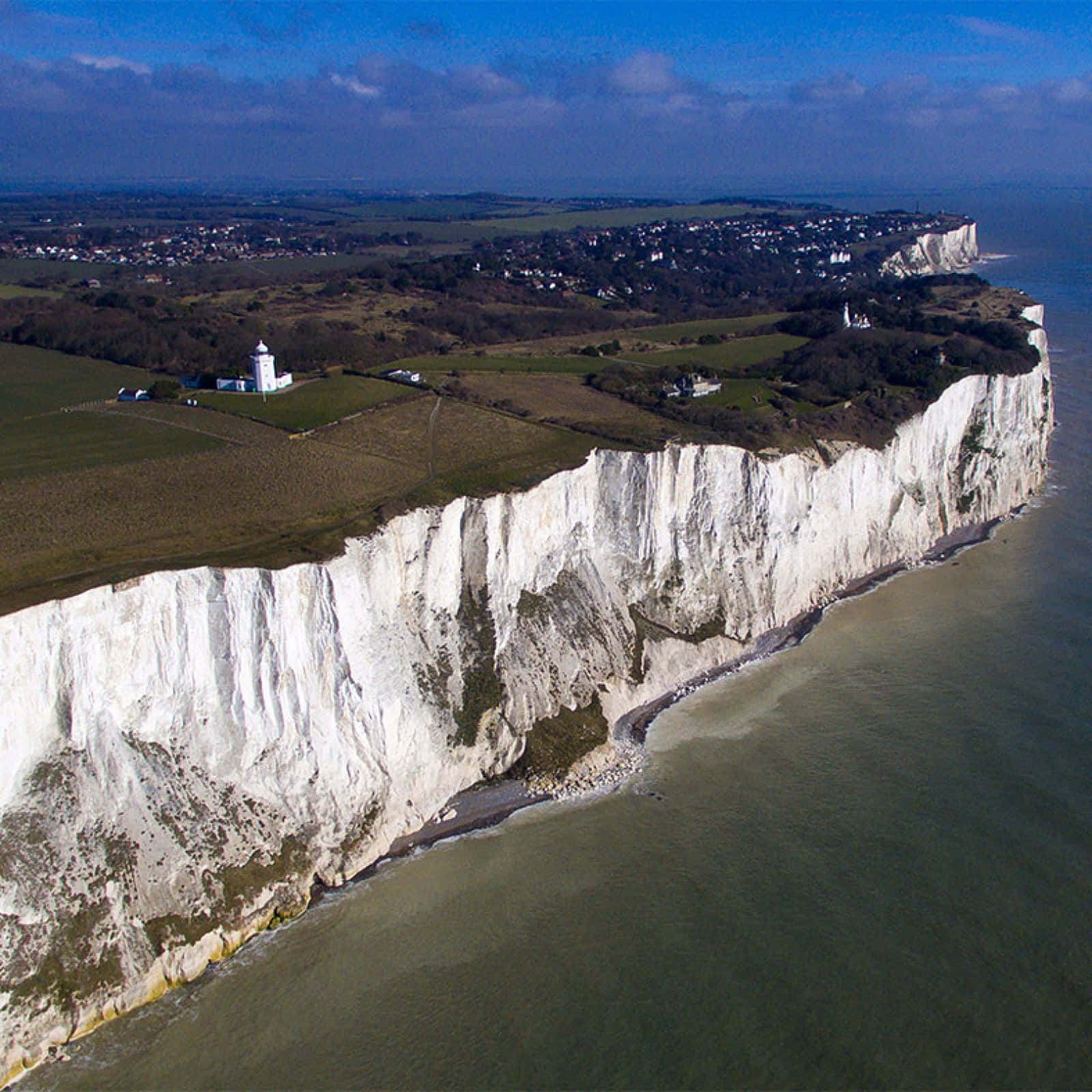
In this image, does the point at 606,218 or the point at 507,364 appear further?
the point at 606,218

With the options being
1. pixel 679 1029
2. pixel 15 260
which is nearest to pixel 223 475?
pixel 679 1029

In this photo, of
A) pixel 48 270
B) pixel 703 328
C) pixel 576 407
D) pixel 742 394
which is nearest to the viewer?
pixel 576 407

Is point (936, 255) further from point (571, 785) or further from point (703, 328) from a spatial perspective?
point (571, 785)

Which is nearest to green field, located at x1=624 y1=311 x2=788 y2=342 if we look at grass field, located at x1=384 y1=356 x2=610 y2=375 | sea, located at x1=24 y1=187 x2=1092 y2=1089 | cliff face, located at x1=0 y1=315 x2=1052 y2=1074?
grass field, located at x1=384 y1=356 x2=610 y2=375

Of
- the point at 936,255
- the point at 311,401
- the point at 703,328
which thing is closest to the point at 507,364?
the point at 311,401

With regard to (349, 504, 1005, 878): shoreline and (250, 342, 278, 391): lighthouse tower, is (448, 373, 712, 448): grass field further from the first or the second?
(250, 342, 278, 391): lighthouse tower

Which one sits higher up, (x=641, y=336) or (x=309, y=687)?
(x=641, y=336)
